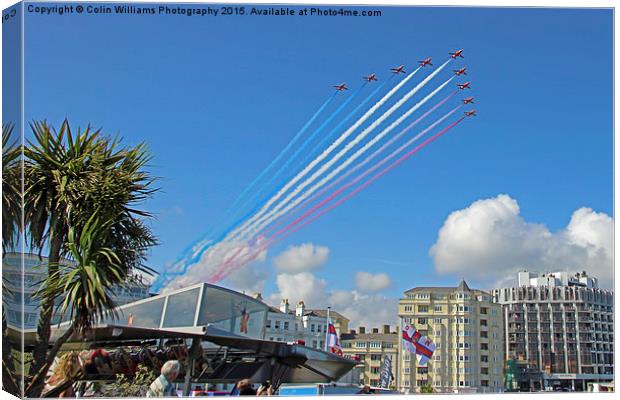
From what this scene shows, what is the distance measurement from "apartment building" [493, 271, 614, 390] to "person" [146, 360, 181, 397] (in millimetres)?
9574

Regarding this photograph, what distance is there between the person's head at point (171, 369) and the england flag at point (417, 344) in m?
7.22

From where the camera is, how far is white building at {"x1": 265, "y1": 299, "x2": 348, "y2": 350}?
22281mm

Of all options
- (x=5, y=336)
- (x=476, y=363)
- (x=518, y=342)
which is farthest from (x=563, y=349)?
(x=5, y=336)

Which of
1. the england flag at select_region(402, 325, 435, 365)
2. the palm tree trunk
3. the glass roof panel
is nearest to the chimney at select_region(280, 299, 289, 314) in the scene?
the glass roof panel

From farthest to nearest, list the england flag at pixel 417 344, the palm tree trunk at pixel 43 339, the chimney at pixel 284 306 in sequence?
1. the england flag at pixel 417 344
2. the chimney at pixel 284 306
3. the palm tree trunk at pixel 43 339

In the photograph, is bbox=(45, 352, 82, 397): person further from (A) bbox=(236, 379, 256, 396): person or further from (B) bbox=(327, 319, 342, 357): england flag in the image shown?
(B) bbox=(327, 319, 342, 357): england flag

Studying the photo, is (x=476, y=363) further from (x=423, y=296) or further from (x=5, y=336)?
(x=5, y=336)

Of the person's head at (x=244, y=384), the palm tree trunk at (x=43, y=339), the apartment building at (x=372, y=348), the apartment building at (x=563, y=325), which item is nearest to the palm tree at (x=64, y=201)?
the palm tree trunk at (x=43, y=339)

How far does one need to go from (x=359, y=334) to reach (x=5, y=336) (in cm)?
980

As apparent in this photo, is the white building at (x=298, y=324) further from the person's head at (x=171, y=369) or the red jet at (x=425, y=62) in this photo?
the red jet at (x=425, y=62)

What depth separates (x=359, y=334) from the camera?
977 inches

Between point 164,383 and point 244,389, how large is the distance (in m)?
1.98

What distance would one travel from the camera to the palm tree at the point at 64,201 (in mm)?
18922

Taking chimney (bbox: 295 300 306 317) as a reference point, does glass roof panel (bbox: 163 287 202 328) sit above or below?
below
